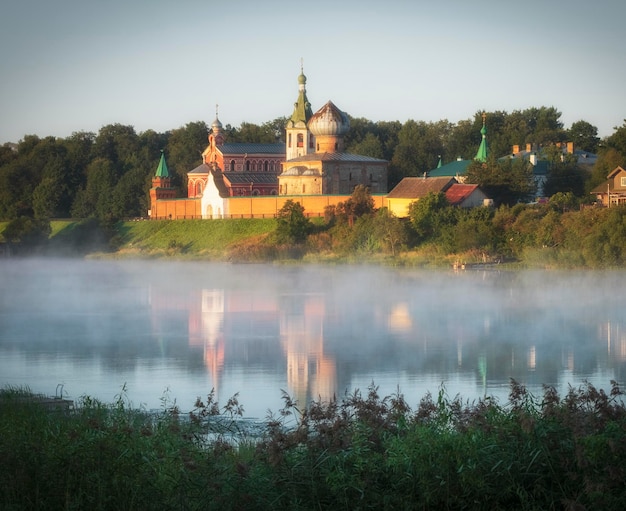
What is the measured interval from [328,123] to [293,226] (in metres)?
8.03

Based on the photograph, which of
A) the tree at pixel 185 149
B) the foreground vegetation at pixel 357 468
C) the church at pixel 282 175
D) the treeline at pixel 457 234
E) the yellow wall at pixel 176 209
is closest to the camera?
the foreground vegetation at pixel 357 468

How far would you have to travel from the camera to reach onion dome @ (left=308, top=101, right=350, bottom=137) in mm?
44469

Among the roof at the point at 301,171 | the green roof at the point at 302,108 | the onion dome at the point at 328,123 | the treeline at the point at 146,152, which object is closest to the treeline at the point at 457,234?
the roof at the point at 301,171

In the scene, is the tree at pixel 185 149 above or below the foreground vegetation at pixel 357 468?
above

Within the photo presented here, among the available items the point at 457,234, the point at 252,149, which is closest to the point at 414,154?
the point at 252,149

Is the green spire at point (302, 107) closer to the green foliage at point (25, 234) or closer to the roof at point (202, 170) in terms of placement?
the roof at point (202, 170)

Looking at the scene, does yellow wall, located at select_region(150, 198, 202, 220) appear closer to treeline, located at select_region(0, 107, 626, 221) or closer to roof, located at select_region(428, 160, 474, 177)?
treeline, located at select_region(0, 107, 626, 221)

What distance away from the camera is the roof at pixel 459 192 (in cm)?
3547

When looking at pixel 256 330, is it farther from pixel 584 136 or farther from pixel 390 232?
pixel 584 136

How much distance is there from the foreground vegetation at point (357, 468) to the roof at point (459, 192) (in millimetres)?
28704

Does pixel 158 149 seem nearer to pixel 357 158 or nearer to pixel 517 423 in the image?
pixel 357 158

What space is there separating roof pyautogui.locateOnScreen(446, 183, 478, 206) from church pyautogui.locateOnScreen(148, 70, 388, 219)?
3.69 meters

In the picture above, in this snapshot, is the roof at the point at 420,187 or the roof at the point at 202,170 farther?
the roof at the point at 202,170

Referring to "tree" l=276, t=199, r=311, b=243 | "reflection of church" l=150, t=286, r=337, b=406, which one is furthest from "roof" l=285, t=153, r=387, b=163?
"reflection of church" l=150, t=286, r=337, b=406
